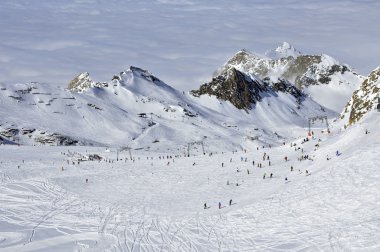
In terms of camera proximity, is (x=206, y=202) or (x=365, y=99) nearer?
(x=206, y=202)

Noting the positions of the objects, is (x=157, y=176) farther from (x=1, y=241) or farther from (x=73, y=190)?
(x=1, y=241)

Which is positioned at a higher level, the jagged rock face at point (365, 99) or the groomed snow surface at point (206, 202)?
the jagged rock face at point (365, 99)

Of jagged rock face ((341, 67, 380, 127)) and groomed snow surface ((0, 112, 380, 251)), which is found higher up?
jagged rock face ((341, 67, 380, 127))

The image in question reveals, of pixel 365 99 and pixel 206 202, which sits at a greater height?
pixel 365 99

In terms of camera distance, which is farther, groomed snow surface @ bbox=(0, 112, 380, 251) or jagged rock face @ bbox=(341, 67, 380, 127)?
jagged rock face @ bbox=(341, 67, 380, 127)
